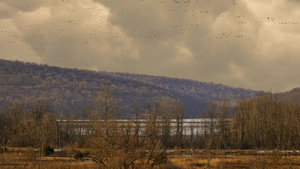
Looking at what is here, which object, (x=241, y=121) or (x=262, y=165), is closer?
(x=262, y=165)

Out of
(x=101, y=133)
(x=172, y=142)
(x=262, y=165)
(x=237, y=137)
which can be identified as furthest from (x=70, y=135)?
(x=262, y=165)

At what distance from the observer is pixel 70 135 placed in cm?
9450

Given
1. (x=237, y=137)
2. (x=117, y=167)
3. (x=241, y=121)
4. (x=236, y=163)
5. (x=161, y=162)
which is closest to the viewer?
(x=117, y=167)

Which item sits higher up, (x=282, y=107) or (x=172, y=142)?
(x=282, y=107)

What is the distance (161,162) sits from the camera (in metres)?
39.5

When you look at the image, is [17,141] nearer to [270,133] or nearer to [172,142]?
[172,142]

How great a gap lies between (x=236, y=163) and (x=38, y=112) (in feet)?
184

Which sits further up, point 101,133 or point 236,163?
point 101,133

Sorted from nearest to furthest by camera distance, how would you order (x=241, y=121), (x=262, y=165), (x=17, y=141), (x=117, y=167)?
(x=262, y=165) → (x=117, y=167) → (x=17, y=141) → (x=241, y=121)

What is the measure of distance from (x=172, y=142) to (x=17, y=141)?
105 feet

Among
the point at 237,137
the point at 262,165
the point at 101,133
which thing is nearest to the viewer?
the point at 262,165

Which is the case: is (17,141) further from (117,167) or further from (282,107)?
(282,107)

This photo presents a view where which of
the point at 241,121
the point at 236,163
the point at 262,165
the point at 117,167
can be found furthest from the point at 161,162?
the point at 241,121

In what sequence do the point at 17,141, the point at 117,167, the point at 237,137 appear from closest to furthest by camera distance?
the point at 117,167 → the point at 17,141 → the point at 237,137
